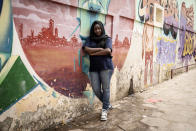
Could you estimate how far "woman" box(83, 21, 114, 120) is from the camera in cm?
297

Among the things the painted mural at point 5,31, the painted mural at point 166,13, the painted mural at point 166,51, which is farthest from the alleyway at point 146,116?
the painted mural at point 166,13

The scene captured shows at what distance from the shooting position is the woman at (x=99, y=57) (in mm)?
2969

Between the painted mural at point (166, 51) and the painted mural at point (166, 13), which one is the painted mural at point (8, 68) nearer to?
the painted mural at point (166, 13)

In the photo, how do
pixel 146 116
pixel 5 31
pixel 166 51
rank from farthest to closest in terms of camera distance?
pixel 166 51, pixel 146 116, pixel 5 31

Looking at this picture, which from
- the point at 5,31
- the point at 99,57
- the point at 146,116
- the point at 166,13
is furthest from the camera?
the point at 166,13

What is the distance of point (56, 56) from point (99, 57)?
29.5 inches

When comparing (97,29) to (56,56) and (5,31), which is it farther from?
(5,31)

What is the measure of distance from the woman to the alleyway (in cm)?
29

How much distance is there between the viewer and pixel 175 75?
786 centimetres

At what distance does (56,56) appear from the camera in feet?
8.92

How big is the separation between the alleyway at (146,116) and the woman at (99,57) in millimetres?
293

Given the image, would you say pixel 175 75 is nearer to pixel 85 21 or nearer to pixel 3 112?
pixel 85 21

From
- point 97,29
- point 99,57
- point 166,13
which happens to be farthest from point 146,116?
point 166,13

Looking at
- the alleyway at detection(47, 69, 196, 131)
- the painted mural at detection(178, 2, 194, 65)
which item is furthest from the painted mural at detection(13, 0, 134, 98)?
the painted mural at detection(178, 2, 194, 65)
